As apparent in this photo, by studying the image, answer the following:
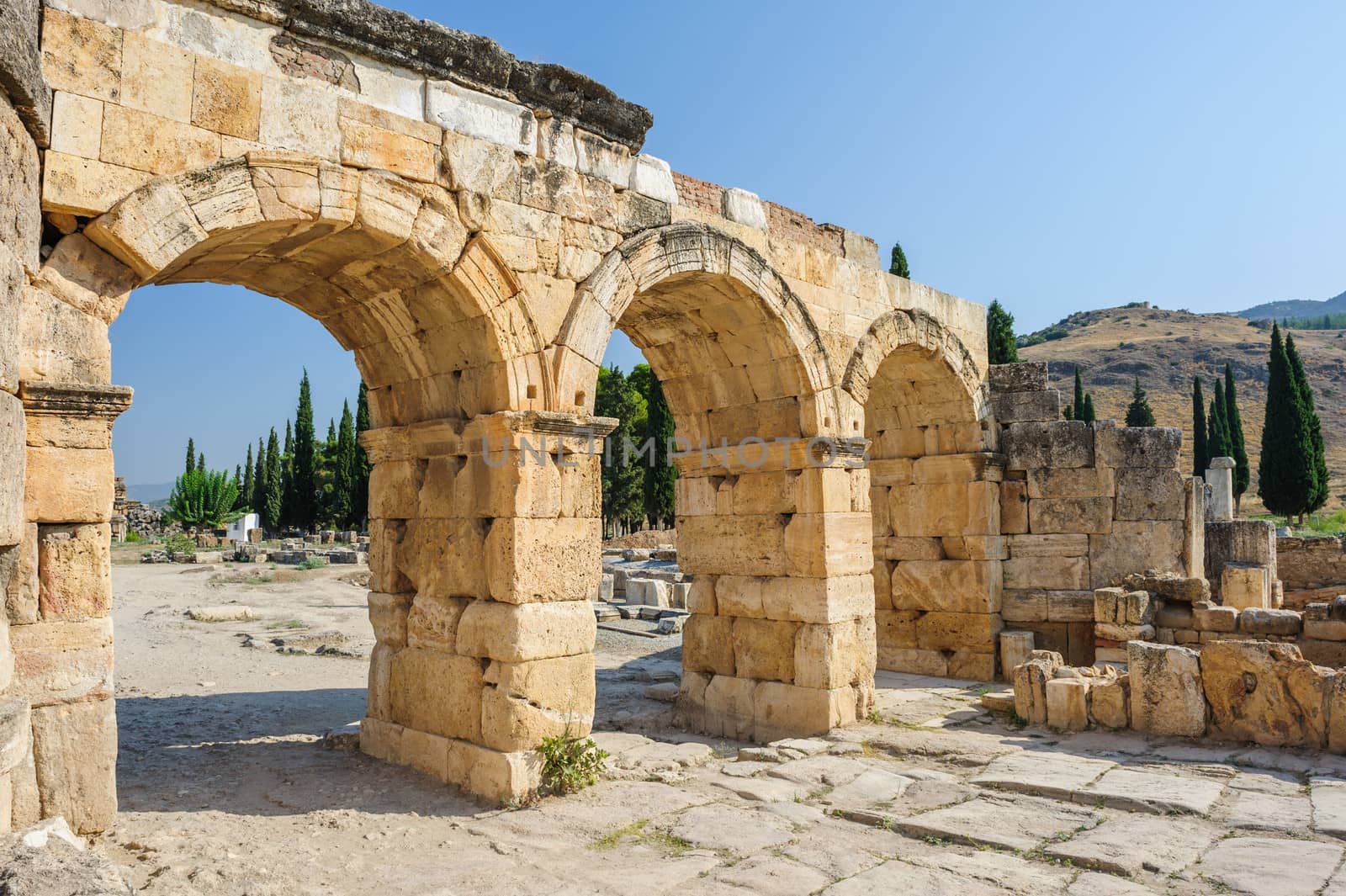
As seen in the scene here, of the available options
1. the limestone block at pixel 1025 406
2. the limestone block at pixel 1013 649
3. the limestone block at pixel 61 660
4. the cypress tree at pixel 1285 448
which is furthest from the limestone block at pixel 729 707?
the cypress tree at pixel 1285 448

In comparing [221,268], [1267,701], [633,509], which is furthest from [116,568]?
[1267,701]

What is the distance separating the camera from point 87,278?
448 cm

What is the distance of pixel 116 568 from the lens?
24.0m

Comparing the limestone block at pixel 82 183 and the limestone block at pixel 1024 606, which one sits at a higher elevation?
the limestone block at pixel 82 183

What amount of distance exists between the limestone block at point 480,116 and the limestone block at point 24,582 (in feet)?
10.4

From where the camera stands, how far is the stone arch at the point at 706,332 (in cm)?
641

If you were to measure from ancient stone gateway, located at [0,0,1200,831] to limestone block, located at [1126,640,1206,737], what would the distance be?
6.59 ft

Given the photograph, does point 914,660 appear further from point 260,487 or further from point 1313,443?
point 260,487

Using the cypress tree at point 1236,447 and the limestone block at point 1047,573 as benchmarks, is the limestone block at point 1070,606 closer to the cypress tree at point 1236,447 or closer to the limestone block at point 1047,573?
the limestone block at point 1047,573

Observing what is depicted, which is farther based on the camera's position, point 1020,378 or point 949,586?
point 1020,378

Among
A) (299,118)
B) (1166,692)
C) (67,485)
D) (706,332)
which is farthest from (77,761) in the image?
(1166,692)

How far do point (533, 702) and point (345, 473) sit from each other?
35.7 metres

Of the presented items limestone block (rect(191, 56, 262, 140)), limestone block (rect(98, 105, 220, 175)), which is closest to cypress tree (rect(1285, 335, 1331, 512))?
limestone block (rect(191, 56, 262, 140))

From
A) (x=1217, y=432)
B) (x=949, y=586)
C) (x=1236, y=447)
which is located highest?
(x=1217, y=432)
